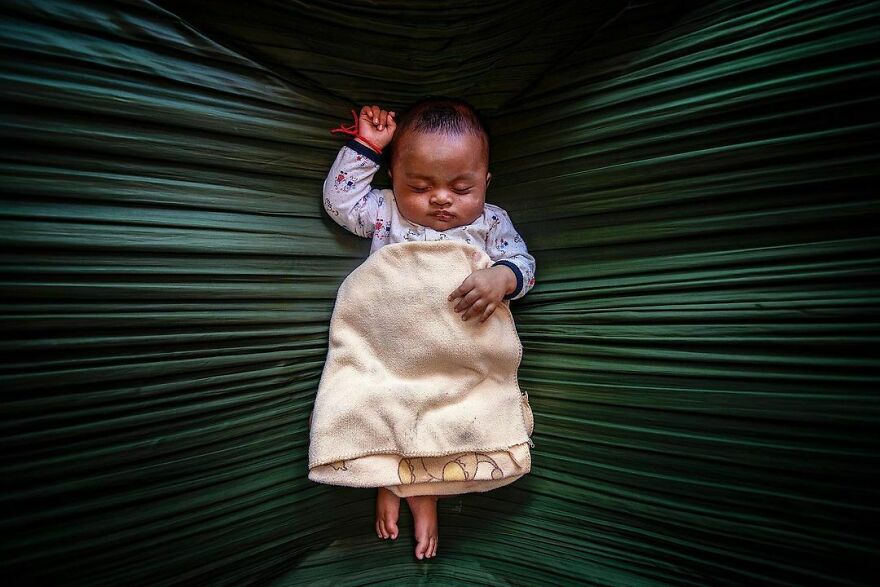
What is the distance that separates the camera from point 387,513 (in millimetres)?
1015

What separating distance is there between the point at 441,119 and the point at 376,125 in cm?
14

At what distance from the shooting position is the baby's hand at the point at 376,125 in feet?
3.37

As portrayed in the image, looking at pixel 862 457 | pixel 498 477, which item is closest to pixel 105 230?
pixel 498 477

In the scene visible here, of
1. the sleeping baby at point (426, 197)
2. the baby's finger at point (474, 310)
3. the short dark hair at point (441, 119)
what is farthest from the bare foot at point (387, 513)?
the short dark hair at point (441, 119)

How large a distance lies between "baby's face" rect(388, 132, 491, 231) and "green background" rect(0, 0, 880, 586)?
0.11m

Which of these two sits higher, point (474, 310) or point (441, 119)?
point (441, 119)

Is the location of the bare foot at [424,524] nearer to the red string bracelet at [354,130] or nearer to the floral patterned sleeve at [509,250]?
the floral patterned sleeve at [509,250]

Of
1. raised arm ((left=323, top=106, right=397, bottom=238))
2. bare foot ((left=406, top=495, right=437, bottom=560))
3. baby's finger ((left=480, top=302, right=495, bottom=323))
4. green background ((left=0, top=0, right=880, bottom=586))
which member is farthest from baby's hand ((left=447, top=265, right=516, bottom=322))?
bare foot ((left=406, top=495, right=437, bottom=560))

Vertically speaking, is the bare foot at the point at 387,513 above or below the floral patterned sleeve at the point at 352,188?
below

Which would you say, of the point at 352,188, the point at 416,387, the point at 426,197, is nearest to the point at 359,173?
the point at 352,188

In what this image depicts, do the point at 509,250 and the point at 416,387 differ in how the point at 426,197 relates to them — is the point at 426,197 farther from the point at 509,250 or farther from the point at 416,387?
the point at 416,387

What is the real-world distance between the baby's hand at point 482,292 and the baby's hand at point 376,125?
0.36 metres

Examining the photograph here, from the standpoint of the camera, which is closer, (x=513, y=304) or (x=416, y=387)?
(x=416, y=387)

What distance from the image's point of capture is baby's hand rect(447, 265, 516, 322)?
945mm
